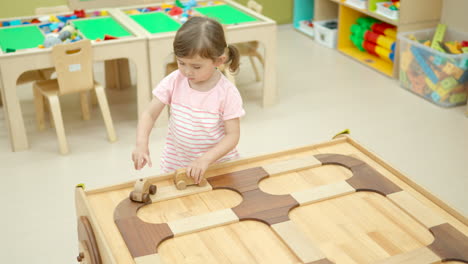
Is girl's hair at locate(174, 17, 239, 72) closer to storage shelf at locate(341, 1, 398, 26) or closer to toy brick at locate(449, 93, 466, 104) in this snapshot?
toy brick at locate(449, 93, 466, 104)

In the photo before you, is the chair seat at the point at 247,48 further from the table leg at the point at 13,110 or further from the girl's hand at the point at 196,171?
the girl's hand at the point at 196,171

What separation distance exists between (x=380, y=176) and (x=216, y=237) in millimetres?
518

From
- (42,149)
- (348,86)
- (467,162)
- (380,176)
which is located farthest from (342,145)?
(348,86)

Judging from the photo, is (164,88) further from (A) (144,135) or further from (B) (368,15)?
(B) (368,15)

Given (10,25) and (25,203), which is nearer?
(25,203)

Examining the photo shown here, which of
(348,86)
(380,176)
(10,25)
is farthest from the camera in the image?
(348,86)


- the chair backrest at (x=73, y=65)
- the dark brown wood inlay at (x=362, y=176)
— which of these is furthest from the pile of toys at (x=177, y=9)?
the dark brown wood inlay at (x=362, y=176)

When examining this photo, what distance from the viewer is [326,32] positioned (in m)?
4.91

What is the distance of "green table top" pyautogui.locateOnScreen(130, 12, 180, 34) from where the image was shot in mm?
3523

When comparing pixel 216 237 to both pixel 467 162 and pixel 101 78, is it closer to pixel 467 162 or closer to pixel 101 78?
pixel 467 162

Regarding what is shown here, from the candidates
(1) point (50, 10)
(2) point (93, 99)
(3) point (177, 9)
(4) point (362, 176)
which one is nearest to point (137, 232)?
(4) point (362, 176)

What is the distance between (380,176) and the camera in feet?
5.39

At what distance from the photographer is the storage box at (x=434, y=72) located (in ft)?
12.2

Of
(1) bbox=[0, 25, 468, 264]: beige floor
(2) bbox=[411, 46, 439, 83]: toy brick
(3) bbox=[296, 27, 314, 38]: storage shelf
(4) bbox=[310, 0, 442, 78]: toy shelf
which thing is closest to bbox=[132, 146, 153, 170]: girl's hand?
(1) bbox=[0, 25, 468, 264]: beige floor
